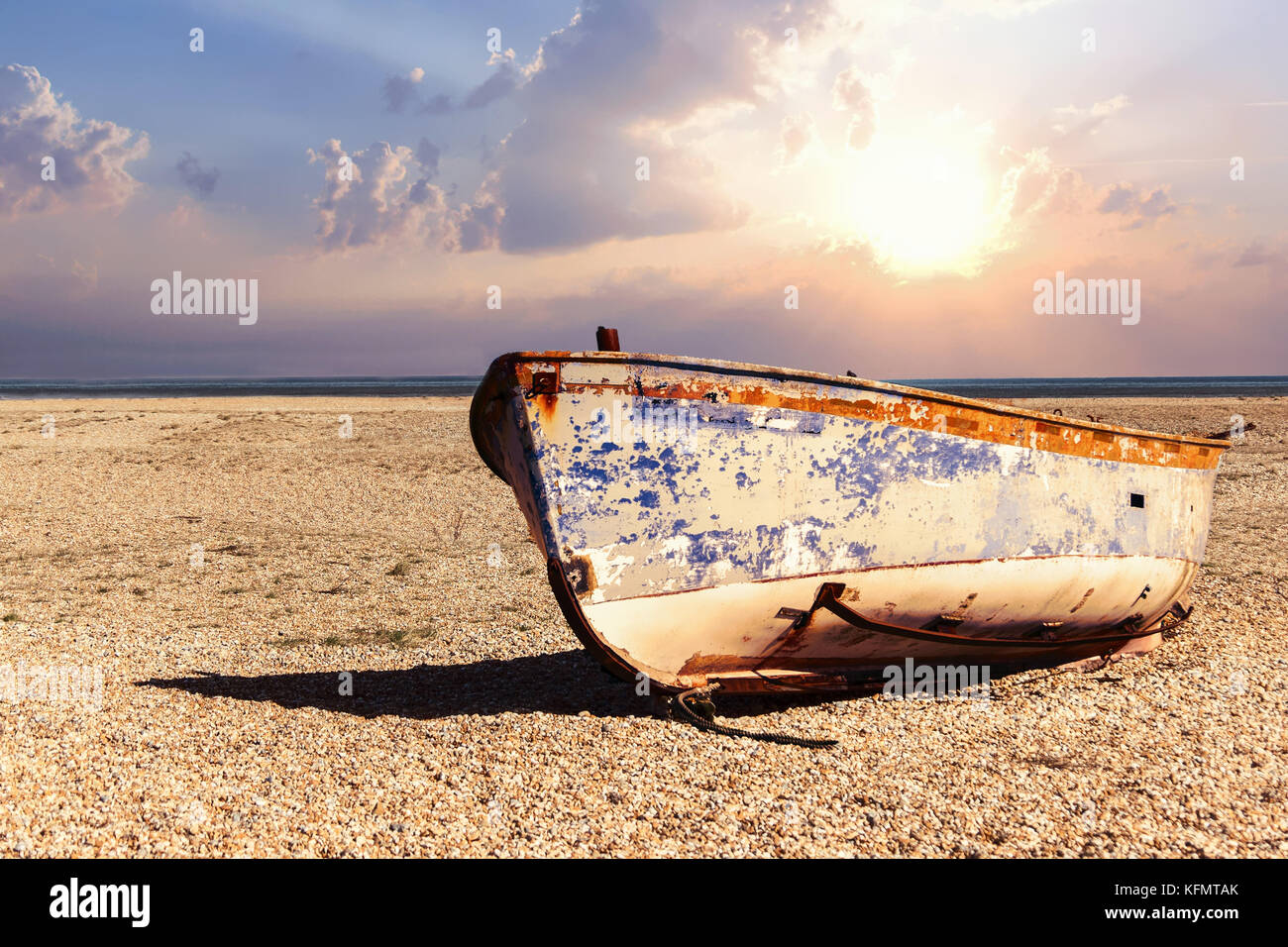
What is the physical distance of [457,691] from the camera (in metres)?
6.88

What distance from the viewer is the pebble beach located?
424 centimetres

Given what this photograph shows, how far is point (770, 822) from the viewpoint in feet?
14.5

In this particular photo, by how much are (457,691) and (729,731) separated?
256cm

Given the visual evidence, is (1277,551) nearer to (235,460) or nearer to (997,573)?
(997,573)

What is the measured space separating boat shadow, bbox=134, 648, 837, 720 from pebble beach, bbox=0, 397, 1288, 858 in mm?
38

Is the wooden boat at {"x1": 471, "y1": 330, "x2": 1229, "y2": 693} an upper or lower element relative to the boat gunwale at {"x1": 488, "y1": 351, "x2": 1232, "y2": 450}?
lower

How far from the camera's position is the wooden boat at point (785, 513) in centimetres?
542

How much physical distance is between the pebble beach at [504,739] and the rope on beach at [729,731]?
0.15 m

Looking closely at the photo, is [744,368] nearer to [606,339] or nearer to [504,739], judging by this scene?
[606,339]

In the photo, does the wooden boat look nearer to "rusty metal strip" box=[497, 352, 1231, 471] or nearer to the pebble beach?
"rusty metal strip" box=[497, 352, 1231, 471]

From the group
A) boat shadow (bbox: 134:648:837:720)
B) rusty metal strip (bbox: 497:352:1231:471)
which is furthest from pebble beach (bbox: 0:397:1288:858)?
rusty metal strip (bbox: 497:352:1231:471)

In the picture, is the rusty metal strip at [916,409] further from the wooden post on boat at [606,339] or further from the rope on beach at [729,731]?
the rope on beach at [729,731]

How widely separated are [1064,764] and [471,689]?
4.64m

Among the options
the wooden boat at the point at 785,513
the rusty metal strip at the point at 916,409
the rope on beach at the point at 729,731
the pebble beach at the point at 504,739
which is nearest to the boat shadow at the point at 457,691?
the pebble beach at the point at 504,739
